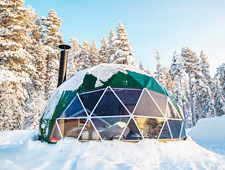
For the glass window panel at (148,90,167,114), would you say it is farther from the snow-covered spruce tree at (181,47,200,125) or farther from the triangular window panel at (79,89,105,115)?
the snow-covered spruce tree at (181,47,200,125)

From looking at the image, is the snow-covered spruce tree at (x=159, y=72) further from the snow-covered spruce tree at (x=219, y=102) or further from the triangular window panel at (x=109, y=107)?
the triangular window panel at (x=109, y=107)

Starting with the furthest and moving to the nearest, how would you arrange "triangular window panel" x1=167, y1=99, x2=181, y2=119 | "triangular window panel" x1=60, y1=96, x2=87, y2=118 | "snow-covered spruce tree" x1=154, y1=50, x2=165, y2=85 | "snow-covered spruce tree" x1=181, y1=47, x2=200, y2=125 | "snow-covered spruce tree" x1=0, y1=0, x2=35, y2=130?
"snow-covered spruce tree" x1=154, y1=50, x2=165, y2=85 < "snow-covered spruce tree" x1=181, y1=47, x2=200, y2=125 < "snow-covered spruce tree" x1=0, y1=0, x2=35, y2=130 < "triangular window panel" x1=167, y1=99, x2=181, y2=119 < "triangular window panel" x1=60, y1=96, x2=87, y2=118

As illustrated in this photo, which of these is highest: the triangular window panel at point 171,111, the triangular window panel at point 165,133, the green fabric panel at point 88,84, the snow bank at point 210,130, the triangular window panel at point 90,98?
the green fabric panel at point 88,84

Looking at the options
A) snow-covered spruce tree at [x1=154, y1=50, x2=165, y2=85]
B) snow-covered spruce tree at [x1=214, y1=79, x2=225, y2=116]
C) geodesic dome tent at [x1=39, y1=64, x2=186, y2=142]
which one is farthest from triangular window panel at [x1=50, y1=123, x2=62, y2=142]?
snow-covered spruce tree at [x1=214, y1=79, x2=225, y2=116]

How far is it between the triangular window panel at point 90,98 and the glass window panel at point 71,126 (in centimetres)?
52

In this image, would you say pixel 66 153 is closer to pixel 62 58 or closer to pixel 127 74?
pixel 127 74

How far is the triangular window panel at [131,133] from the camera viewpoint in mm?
5238

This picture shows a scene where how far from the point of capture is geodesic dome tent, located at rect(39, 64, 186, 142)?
17.6 ft

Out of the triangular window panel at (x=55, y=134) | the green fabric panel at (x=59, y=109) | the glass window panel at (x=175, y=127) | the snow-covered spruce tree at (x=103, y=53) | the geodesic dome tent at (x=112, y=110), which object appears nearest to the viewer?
the geodesic dome tent at (x=112, y=110)

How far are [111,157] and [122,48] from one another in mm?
15878

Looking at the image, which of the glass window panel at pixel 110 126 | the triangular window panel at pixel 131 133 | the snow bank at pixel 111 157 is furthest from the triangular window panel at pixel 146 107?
the snow bank at pixel 111 157

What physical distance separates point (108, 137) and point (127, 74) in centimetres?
247

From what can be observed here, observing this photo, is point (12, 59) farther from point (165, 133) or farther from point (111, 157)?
point (165, 133)

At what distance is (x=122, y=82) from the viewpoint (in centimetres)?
577
